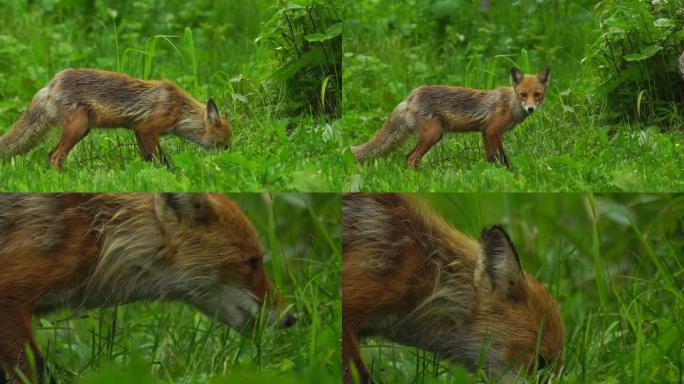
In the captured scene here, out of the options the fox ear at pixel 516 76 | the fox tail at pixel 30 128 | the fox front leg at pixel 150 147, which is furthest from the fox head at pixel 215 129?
the fox ear at pixel 516 76

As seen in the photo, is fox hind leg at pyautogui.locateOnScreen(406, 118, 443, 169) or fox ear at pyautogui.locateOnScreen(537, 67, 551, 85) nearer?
fox hind leg at pyautogui.locateOnScreen(406, 118, 443, 169)

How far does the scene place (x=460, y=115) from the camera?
10219mm

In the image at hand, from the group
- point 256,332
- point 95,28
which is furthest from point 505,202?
point 95,28

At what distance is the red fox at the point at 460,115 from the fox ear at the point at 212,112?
1.11 m

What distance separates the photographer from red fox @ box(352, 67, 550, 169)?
10.2 metres

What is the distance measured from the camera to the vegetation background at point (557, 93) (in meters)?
10.1

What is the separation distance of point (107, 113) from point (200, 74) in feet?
3.99

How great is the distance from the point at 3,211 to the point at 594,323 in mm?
3484

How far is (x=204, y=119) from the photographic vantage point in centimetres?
1003

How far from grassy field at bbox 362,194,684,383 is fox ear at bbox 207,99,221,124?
2504mm

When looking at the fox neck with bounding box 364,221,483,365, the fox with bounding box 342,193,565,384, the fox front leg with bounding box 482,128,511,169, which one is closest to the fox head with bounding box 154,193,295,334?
the fox with bounding box 342,193,565,384

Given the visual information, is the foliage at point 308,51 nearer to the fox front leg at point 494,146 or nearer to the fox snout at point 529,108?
the fox front leg at point 494,146

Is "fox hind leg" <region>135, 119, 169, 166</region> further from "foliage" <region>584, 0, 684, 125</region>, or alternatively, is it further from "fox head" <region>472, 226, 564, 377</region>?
"foliage" <region>584, 0, 684, 125</region>

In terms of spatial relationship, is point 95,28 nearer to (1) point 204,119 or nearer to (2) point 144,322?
(1) point 204,119
